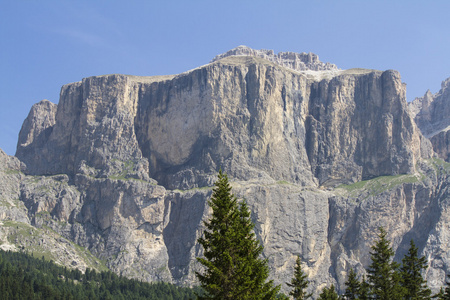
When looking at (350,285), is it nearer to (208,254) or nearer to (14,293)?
(208,254)

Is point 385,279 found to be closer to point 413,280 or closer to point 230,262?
point 413,280

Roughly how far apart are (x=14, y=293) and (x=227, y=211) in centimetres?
13603

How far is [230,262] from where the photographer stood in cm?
4769

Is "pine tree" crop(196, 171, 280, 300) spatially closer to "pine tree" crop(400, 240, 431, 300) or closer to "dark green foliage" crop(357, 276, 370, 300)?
"pine tree" crop(400, 240, 431, 300)

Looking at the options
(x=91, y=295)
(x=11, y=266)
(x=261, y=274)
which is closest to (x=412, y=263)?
(x=261, y=274)

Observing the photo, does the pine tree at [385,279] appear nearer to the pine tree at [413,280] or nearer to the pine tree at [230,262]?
the pine tree at [413,280]

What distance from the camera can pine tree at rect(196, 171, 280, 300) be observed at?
4722cm

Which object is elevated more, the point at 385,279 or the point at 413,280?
the point at 413,280

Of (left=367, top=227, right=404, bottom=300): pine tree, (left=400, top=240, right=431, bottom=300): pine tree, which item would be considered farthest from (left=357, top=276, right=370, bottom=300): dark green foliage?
(left=400, top=240, right=431, bottom=300): pine tree

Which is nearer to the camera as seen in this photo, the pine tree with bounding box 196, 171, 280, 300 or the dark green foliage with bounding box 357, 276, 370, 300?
the pine tree with bounding box 196, 171, 280, 300

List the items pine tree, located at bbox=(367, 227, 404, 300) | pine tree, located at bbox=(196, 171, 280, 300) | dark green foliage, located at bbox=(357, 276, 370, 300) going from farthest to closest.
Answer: dark green foliage, located at bbox=(357, 276, 370, 300) → pine tree, located at bbox=(367, 227, 404, 300) → pine tree, located at bbox=(196, 171, 280, 300)

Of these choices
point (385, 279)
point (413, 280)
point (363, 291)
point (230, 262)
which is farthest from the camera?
point (363, 291)

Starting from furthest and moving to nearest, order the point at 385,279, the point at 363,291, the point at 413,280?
1. the point at 363,291
2. the point at 413,280
3. the point at 385,279

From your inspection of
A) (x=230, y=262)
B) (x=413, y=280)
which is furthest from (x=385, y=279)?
(x=230, y=262)
